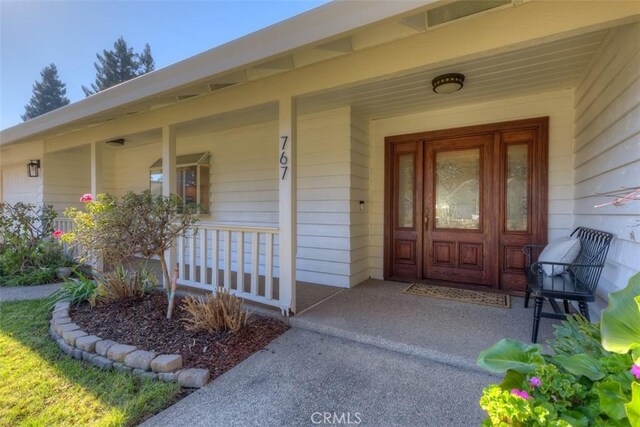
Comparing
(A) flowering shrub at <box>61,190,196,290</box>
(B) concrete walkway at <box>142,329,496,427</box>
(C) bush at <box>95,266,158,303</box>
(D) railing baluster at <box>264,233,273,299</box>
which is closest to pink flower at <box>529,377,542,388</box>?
(B) concrete walkway at <box>142,329,496,427</box>

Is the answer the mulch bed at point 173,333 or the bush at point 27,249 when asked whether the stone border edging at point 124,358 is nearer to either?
the mulch bed at point 173,333

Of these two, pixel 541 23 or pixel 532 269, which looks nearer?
pixel 541 23

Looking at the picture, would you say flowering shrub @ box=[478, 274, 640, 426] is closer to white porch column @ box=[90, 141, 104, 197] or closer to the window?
the window

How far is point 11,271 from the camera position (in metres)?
4.70

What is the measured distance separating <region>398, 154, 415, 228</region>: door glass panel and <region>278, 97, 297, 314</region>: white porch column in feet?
6.50

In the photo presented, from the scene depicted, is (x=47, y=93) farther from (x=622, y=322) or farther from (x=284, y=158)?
(x=622, y=322)

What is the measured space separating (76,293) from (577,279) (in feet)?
16.7

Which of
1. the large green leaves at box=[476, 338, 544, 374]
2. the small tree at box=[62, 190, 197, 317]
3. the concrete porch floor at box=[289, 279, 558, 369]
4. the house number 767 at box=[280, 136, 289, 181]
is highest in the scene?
the house number 767 at box=[280, 136, 289, 181]

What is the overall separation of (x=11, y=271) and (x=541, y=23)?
7.16 metres

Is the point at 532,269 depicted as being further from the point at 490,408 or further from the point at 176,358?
the point at 176,358

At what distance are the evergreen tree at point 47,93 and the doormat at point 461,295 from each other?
26.5m

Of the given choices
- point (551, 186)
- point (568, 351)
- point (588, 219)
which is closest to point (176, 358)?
point (568, 351)

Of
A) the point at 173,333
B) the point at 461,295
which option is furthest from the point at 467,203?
the point at 173,333

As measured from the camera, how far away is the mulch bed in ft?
7.74
